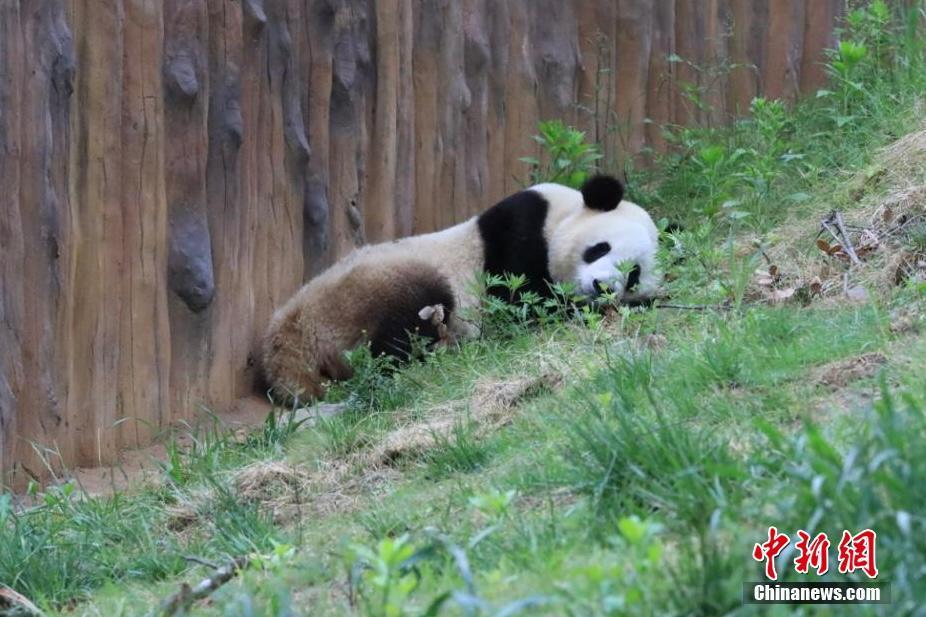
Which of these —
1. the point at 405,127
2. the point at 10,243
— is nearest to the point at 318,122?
the point at 405,127

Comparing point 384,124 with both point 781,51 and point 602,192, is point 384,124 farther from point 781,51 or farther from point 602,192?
point 781,51

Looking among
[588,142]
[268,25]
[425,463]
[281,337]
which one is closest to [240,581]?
[425,463]

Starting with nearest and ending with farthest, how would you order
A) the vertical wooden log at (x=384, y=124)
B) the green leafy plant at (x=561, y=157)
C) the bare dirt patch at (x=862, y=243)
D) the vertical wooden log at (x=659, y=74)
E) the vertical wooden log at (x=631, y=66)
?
the bare dirt patch at (x=862, y=243) < the vertical wooden log at (x=384, y=124) < the green leafy plant at (x=561, y=157) < the vertical wooden log at (x=631, y=66) < the vertical wooden log at (x=659, y=74)

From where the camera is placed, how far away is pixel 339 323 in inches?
272

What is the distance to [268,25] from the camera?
6.73 metres

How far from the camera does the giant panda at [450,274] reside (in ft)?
22.4

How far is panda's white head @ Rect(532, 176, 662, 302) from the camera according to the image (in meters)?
7.12

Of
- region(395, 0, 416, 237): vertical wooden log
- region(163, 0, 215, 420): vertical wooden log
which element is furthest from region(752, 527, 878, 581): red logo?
region(395, 0, 416, 237): vertical wooden log

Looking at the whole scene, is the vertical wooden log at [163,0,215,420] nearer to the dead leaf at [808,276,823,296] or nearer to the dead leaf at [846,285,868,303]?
the dead leaf at [808,276,823,296]

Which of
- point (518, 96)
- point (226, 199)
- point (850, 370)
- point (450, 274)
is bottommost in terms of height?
point (450, 274)

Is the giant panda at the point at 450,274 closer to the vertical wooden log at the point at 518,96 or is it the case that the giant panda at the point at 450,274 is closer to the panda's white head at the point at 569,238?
the panda's white head at the point at 569,238

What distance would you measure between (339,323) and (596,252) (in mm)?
1471

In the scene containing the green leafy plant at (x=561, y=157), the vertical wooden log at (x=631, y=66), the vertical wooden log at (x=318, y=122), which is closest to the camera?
the vertical wooden log at (x=318, y=122)


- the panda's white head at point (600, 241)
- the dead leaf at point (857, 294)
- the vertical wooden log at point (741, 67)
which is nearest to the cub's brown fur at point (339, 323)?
the panda's white head at point (600, 241)
